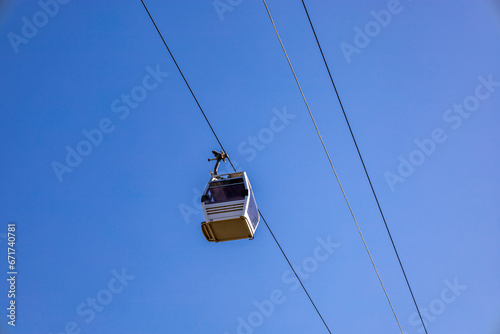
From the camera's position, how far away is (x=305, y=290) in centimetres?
762

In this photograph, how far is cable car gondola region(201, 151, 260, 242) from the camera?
6.56m

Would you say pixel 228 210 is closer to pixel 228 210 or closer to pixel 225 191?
pixel 228 210

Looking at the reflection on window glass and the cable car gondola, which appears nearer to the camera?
the cable car gondola

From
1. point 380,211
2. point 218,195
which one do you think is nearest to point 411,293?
point 380,211

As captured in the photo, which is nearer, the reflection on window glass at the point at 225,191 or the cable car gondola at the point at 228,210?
the cable car gondola at the point at 228,210

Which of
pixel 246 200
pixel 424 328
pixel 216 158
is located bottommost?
pixel 424 328

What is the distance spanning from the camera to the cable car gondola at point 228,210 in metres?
6.56

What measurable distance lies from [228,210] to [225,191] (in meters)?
0.48

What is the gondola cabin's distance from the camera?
21.5 ft

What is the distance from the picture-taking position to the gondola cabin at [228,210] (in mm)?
6562

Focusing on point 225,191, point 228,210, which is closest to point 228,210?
point 228,210

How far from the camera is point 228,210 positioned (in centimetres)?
665

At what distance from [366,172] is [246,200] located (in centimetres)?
185

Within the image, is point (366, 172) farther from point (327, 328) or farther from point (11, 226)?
point (11, 226)
